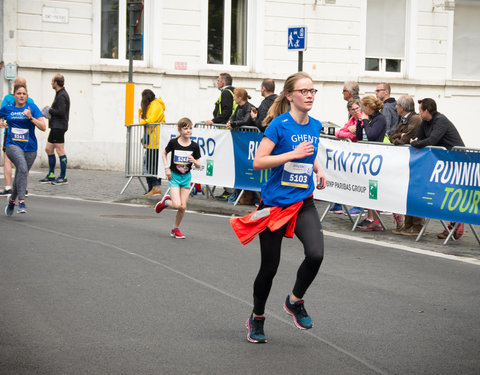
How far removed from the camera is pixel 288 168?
6.14 m

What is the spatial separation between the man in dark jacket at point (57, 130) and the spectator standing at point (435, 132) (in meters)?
8.32

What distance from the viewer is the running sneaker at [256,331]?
611 centimetres

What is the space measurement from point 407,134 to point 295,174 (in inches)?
259

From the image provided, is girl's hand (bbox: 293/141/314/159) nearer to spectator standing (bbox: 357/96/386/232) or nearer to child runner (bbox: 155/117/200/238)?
child runner (bbox: 155/117/200/238)

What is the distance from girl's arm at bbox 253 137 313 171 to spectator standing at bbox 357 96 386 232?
269 inches

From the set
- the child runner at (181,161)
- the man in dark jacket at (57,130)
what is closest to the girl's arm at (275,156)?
the child runner at (181,161)

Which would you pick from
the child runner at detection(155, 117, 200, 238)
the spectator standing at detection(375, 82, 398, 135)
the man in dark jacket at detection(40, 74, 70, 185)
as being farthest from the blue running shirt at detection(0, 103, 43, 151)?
the spectator standing at detection(375, 82, 398, 135)

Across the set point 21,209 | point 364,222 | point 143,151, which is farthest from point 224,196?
point 21,209

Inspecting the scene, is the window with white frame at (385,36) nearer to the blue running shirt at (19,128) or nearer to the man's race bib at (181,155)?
the blue running shirt at (19,128)

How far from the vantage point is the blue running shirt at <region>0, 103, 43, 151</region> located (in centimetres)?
1274

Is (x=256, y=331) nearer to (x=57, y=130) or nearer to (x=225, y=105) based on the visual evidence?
(x=225, y=105)

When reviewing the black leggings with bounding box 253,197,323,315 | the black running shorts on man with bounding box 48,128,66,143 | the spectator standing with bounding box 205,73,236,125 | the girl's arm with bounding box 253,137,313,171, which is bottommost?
the black leggings with bounding box 253,197,323,315

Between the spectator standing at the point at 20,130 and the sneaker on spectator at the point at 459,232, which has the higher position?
the spectator standing at the point at 20,130

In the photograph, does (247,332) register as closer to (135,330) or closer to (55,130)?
(135,330)
